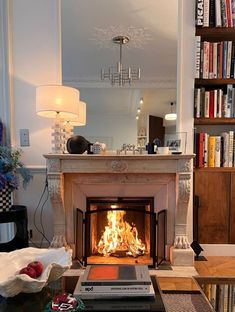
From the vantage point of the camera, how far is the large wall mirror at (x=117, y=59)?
226cm

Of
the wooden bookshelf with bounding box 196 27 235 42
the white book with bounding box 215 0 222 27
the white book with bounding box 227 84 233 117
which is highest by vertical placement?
the white book with bounding box 215 0 222 27

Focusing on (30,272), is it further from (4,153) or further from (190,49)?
(190,49)

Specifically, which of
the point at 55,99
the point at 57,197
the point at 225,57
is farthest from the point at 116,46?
the point at 57,197

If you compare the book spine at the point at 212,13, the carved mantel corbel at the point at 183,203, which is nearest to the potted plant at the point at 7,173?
the carved mantel corbel at the point at 183,203

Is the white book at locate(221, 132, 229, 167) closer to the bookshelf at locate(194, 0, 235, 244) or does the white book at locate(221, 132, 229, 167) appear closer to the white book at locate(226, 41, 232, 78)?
the bookshelf at locate(194, 0, 235, 244)

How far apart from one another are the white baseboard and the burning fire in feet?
2.00

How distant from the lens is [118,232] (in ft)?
7.34

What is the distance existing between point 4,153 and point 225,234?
2.09 m

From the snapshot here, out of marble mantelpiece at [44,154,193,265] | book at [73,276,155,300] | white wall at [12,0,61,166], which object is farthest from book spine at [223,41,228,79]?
book at [73,276,155,300]

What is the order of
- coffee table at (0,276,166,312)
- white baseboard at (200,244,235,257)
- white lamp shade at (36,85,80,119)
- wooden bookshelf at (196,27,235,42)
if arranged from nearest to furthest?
coffee table at (0,276,166,312) → white lamp shade at (36,85,80,119) → wooden bookshelf at (196,27,235,42) → white baseboard at (200,244,235,257)

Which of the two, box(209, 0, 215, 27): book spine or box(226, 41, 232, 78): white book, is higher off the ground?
box(209, 0, 215, 27): book spine

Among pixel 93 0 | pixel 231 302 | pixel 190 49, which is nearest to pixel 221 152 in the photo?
pixel 190 49

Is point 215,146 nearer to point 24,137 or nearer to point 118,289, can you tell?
point 118,289

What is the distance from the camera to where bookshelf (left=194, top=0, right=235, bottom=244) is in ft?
7.29
